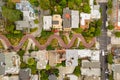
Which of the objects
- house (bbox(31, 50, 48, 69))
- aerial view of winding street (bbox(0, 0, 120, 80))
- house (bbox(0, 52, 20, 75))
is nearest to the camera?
house (bbox(0, 52, 20, 75))

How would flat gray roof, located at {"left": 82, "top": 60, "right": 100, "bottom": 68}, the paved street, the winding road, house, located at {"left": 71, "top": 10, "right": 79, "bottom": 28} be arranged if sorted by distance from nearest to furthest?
house, located at {"left": 71, "top": 10, "right": 79, "bottom": 28}, the winding road, flat gray roof, located at {"left": 82, "top": 60, "right": 100, "bottom": 68}, the paved street

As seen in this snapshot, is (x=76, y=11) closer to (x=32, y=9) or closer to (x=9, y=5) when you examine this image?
(x=32, y=9)

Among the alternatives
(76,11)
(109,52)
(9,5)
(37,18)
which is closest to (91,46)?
(109,52)

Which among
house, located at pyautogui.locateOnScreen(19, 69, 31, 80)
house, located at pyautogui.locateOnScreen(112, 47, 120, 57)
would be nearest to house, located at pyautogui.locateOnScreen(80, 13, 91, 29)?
house, located at pyautogui.locateOnScreen(112, 47, 120, 57)

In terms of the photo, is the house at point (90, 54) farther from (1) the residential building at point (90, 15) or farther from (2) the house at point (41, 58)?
(2) the house at point (41, 58)

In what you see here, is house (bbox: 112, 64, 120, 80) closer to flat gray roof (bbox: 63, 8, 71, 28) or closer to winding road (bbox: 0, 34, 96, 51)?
winding road (bbox: 0, 34, 96, 51)

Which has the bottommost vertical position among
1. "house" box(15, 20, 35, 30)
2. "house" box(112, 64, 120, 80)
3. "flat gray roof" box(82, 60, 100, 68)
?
"house" box(112, 64, 120, 80)

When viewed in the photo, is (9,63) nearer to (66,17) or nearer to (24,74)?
(24,74)
